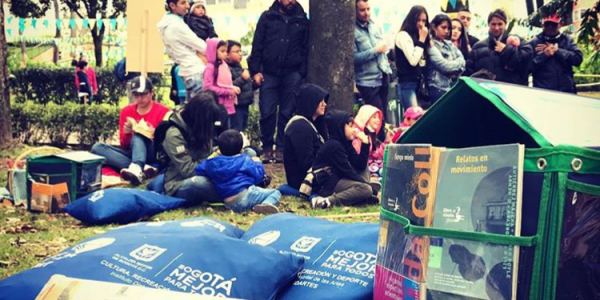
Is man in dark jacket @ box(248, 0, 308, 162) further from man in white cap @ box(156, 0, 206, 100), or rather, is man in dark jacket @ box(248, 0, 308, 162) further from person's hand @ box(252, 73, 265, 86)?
man in white cap @ box(156, 0, 206, 100)

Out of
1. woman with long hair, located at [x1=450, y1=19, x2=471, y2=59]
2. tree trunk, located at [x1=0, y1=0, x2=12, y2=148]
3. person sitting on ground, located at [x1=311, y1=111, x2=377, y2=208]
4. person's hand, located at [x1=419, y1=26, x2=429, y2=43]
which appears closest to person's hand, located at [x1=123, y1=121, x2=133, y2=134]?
person sitting on ground, located at [x1=311, y1=111, x2=377, y2=208]

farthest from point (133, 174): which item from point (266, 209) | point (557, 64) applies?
point (557, 64)

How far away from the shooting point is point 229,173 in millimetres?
6766

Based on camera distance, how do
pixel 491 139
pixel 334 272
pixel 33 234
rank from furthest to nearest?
pixel 33 234
pixel 334 272
pixel 491 139

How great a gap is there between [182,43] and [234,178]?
2.72m

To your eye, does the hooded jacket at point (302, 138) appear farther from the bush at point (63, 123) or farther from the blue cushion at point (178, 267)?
the bush at point (63, 123)

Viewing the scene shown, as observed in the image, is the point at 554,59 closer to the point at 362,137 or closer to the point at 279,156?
the point at 279,156

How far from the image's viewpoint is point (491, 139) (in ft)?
8.80

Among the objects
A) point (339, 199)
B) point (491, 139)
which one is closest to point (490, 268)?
point (491, 139)

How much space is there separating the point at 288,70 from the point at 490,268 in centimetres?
678

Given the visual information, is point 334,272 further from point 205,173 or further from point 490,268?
point 205,173

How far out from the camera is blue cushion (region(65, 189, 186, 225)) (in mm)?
6027

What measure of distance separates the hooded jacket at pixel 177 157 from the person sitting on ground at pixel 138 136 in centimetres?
87

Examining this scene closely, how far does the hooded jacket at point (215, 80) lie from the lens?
345 inches
